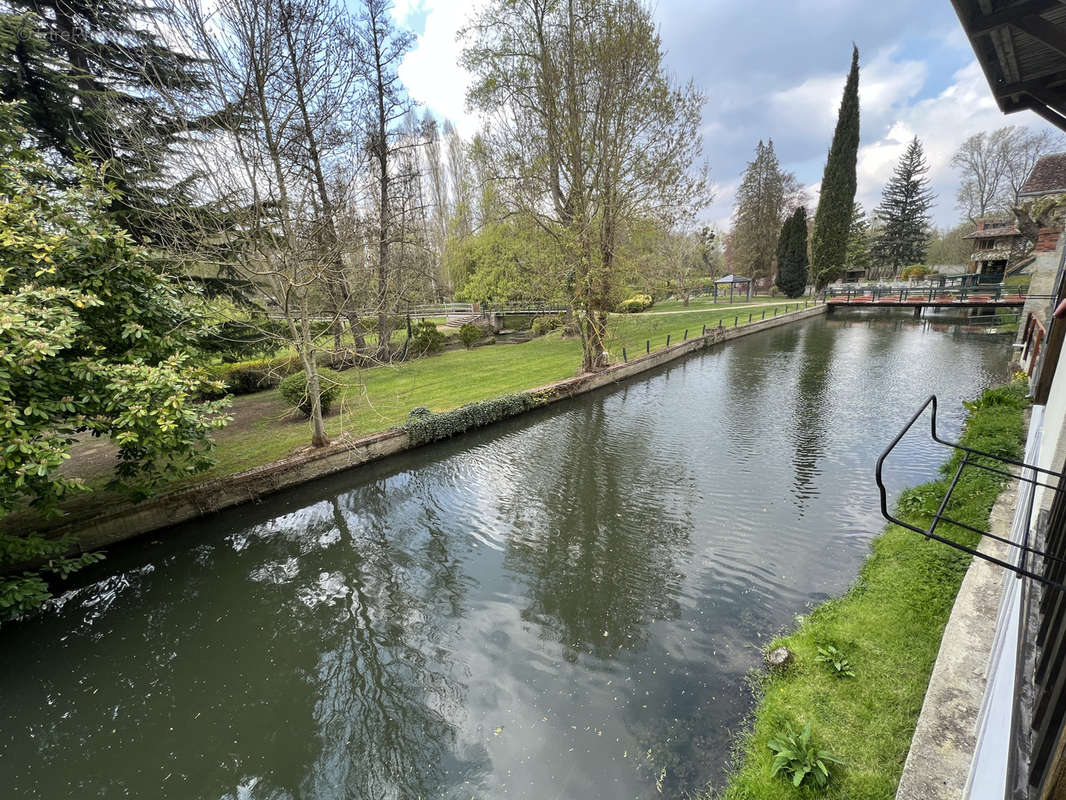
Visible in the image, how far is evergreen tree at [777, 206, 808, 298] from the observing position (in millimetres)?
37406

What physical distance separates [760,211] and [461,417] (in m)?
44.3

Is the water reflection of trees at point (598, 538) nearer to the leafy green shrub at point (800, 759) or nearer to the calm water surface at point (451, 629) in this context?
the calm water surface at point (451, 629)

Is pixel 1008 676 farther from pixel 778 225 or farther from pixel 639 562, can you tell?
pixel 778 225

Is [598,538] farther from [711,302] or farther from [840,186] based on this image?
[840,186]

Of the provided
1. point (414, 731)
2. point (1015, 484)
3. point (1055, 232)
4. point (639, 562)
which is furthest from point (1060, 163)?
point (414, 731)

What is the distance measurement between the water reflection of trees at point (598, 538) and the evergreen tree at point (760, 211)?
1654 inches

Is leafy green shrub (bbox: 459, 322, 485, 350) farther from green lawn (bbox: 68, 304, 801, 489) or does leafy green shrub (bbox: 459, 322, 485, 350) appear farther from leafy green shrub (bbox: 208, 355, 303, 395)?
leafy green shrub (bbox: 208, 355, 303, 395)

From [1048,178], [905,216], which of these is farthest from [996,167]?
[1048,178]

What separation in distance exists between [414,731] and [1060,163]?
37710 millimetres

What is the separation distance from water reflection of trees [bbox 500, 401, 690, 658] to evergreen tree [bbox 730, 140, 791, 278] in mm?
42015

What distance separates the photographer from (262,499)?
7.72 meters

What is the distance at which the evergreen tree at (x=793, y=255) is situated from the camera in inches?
1473

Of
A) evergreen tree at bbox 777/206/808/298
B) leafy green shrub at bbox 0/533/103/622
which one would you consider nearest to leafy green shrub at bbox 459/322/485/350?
leafy green shrub at bbox 0/533/103/622

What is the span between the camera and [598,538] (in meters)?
6.25
